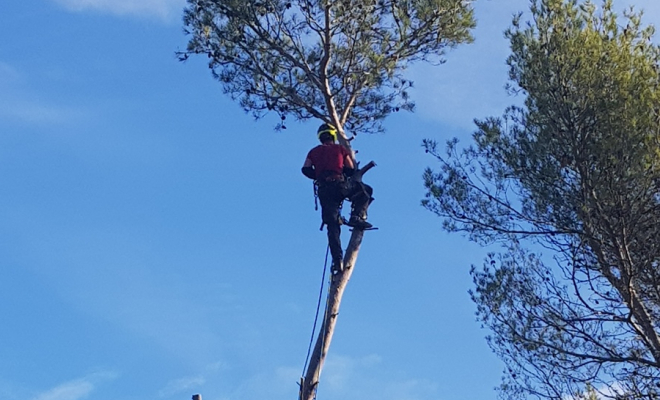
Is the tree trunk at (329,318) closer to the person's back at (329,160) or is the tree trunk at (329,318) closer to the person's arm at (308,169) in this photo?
the person's back at (329,160)

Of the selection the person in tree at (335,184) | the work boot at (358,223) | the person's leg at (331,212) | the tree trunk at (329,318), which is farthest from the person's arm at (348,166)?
the tree trunk at (329,318)

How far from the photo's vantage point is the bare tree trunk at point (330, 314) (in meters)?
6.85

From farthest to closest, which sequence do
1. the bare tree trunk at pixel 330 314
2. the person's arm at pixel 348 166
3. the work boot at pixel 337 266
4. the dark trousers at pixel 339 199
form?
the person's arm at pixel 348 166 < the dark trousers at pixel 339 199 < the work boot at pixel 337 266 < the bare tree trunk at pixel 330 314

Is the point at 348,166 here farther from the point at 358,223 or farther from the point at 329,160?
the point at 358,223

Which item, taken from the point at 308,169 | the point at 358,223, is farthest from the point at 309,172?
the point at 358,223

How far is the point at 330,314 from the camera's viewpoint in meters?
7.23

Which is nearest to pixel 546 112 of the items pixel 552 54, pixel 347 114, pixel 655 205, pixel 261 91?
pixel 552 54

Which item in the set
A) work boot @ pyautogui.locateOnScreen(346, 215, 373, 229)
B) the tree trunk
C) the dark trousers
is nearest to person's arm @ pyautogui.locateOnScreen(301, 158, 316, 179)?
the dark trousers

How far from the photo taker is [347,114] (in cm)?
890

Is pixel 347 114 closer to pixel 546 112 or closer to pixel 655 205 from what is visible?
pixel 546 112

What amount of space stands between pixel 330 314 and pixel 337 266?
52cm

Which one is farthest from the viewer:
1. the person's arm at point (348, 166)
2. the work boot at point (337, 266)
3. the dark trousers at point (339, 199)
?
the person's arm at point (348, 166)

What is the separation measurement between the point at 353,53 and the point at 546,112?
76.9 inches

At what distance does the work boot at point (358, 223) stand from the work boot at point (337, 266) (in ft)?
1.10
